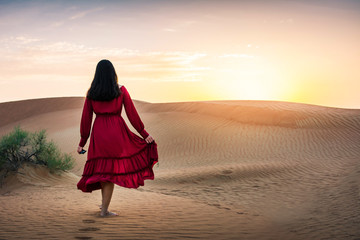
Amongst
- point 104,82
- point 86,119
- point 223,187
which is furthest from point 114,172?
point 223,187

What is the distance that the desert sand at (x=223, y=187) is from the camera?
20.1 ft

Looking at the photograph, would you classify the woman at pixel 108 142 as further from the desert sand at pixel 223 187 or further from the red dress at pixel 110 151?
the desert sand at pixel 223 187

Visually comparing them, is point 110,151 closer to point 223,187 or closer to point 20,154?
point 223,187

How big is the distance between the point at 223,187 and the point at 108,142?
8138mm

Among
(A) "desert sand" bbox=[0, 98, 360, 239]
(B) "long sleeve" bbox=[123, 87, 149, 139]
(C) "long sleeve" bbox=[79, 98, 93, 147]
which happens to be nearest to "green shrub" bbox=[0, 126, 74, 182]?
(A) "desert sand" bbox=[0, 98, 360, 239]

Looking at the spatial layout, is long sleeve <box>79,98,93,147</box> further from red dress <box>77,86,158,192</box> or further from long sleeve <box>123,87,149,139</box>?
long sleeve <box>123,87,149,139</box>

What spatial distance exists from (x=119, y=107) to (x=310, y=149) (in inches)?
606

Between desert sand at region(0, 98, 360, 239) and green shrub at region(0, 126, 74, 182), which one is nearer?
desert sand at region(0, 98, 360, 239)

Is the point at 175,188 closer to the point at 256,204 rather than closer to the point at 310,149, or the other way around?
the point at 256,204

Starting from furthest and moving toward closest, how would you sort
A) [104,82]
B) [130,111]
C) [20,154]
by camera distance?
[20,154] → [130,111] → [104,82]

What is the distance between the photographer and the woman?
5844 mm

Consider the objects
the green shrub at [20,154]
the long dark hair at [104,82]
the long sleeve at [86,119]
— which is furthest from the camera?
the green shrub at [20,154]

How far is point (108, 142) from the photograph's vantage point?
5.93m

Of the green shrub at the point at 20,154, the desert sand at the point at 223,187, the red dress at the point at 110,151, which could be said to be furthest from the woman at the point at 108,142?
the green shrub at the point at 20,154
